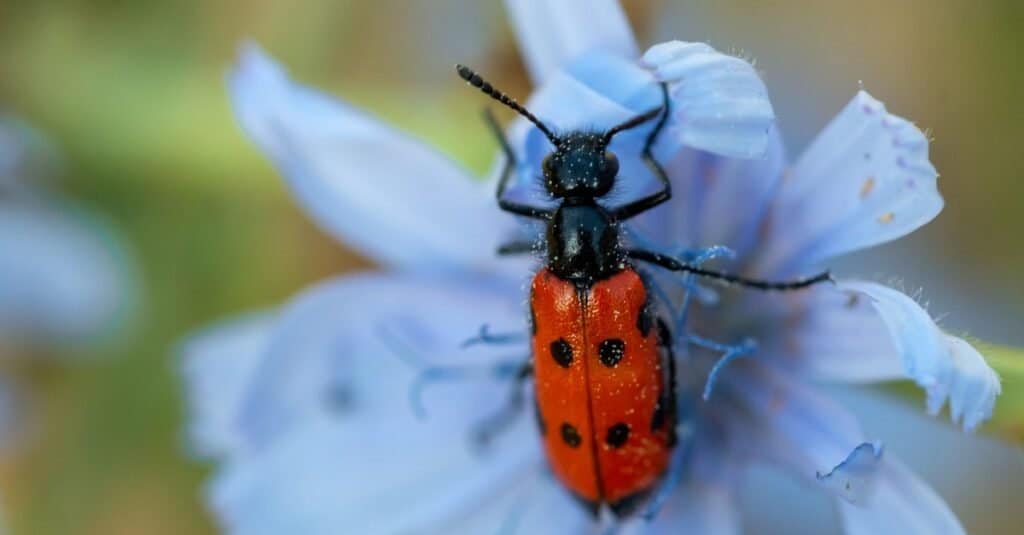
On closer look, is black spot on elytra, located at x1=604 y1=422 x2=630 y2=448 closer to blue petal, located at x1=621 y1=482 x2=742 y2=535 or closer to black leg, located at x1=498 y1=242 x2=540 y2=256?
blue petal, located at x1=621 y1=482 x2=742 y2=535

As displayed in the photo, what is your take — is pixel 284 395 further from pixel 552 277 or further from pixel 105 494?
pixel 105 494

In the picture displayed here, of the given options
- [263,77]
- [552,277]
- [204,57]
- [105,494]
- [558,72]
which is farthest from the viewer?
[105,494]

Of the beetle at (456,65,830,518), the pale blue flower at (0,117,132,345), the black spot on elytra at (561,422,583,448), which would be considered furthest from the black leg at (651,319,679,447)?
the pale blue flower at (0,117,132,345)

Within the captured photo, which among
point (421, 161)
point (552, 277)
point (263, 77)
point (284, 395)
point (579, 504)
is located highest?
point (263, 77)

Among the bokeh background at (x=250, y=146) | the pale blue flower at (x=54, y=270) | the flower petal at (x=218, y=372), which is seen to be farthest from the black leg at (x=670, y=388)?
the pale blue flower at (x=54, y=270)

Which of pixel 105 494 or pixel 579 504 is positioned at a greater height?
pixel 579 504

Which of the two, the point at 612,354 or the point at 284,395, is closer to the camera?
the point at 612,354

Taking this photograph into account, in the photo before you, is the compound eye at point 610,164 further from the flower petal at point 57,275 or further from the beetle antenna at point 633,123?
the flower petal at point 57,275

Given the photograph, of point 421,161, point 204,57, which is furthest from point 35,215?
point 421,161
